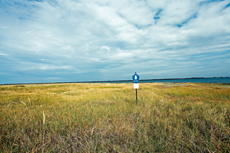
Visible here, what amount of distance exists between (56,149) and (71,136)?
578 millimetres

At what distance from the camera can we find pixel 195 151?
247 cm

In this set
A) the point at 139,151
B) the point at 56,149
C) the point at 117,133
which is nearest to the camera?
the point at 139,151

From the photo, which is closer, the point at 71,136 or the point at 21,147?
the point at 21,147

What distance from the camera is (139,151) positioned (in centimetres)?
237

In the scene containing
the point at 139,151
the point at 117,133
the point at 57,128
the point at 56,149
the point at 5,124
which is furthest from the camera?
the point at 5,124

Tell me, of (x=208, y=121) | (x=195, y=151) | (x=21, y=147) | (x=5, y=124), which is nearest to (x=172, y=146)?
(x=195, y=151)

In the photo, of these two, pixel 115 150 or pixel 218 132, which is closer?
pixel 115 150

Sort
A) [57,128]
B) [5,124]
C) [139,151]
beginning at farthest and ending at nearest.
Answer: [5,124]
[57,128]
[139,151]

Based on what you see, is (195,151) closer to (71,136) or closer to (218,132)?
(218,132)

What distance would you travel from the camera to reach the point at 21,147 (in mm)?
2619

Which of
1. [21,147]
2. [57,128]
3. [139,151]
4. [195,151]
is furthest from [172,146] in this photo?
[21,147]

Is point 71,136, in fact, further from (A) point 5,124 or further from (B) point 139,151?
(A) point 5,124

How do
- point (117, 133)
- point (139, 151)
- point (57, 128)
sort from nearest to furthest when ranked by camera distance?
1. point (139, 151)
2. point (117, 133)
3. point (57, 128)

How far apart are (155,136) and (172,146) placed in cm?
59
